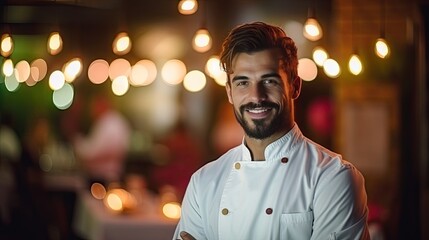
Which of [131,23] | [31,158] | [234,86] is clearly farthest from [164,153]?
[234,86]

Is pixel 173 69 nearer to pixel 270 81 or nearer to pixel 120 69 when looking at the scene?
pixel 120 69

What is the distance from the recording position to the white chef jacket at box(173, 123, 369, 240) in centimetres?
343

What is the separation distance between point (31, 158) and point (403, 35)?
11.7ft

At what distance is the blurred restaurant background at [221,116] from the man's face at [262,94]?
4.70 feet

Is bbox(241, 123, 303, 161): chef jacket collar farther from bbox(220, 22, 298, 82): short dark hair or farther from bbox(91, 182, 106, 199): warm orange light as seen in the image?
bbox(91, 182, 106, 199): warm orange light

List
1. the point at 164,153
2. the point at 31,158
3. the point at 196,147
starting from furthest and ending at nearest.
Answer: the point at 164,153
the point at 196,147
the point at 31,158

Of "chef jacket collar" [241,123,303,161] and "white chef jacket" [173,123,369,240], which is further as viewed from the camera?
"chef jacket collar" [241,123,303,161]

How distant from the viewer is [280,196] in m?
3.68

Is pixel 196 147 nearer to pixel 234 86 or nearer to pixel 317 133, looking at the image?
pixel 317 133

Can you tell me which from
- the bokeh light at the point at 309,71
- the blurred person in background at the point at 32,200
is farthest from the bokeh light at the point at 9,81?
the bokeh light at the point at 309,71

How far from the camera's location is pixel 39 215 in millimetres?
7613

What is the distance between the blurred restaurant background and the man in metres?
1.43

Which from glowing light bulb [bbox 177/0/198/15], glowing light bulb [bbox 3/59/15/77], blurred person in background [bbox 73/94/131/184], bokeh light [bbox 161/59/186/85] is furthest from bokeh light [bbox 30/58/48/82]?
glowing light bulb [bbox 177/0/198/15]

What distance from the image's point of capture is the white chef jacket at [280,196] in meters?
3.43
